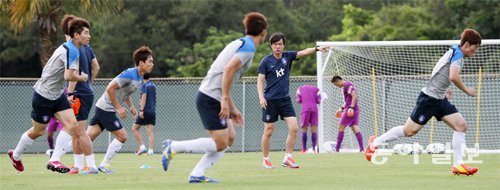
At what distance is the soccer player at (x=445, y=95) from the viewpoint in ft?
41.8

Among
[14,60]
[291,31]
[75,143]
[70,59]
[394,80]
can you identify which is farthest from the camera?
[291,31]

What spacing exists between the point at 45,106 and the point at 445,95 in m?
5.00

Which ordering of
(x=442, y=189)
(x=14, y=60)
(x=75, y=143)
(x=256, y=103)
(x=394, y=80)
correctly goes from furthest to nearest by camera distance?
(x=14, y=60)
(x=256, y=103)
(x=394, y=80)
(x=75, y=143)
(x=442, y=189)

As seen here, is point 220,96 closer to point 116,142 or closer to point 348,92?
point 116,142

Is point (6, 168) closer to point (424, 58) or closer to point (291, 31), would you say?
point (424, 58)

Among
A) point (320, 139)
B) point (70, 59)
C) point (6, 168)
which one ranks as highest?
point (70, 59)

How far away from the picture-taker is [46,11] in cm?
2572

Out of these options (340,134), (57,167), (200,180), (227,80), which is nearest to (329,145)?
(340,134)

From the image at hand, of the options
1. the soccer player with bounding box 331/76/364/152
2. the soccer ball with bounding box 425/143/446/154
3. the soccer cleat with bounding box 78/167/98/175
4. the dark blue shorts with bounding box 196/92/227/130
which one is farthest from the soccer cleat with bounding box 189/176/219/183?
the soccer player with bounding box 331/76/364/152

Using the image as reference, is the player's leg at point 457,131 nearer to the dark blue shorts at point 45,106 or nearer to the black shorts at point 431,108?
the black shorts at point 431,108

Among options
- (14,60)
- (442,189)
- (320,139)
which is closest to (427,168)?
(442,189)

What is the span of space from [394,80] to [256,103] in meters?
3.75

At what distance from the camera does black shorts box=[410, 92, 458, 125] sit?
13227 mm

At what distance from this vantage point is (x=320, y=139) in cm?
2367
